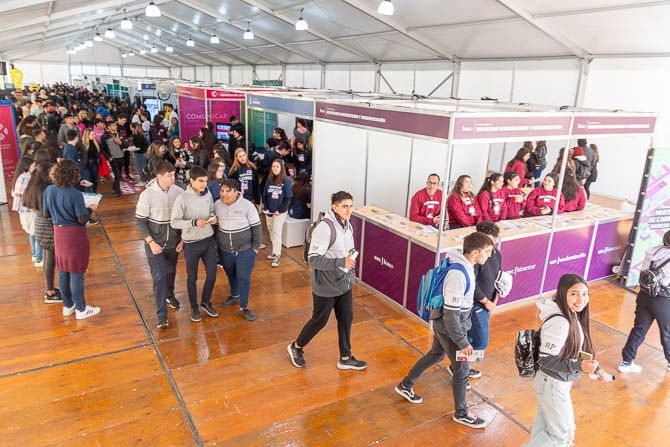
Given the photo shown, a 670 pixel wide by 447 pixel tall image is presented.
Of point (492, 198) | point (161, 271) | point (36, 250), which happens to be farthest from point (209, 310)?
point (492, 198)

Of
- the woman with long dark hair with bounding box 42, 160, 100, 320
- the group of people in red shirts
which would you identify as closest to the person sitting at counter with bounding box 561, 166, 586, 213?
the group of people in red shirts

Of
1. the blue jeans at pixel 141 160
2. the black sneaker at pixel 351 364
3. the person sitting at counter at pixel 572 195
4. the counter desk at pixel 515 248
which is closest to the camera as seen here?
the black sneaker at pixel 351 364

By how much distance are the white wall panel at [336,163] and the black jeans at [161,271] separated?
105 inches

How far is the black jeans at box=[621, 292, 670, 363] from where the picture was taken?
153 inches

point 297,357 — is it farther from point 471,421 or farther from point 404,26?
point 404,26

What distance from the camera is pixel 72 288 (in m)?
4.62

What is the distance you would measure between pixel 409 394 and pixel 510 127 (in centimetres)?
271

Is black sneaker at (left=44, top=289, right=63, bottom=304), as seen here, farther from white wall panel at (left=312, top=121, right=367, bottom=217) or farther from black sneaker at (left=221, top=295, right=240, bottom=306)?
white wall panel at (left=312, top=121, right=367, bottom=217)

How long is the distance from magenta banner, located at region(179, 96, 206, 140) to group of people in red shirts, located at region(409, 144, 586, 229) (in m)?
6.92

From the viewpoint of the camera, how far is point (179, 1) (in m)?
15.3

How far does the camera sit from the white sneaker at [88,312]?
477 cm

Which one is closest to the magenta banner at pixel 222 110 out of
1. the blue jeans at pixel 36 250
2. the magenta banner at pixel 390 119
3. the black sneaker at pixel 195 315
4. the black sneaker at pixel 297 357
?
the magenta banner at pixel 390 119

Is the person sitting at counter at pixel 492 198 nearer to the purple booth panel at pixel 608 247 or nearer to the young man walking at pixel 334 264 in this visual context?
the purple booth panel at pixel 608 247

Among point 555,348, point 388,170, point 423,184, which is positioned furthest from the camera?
point 423,184
